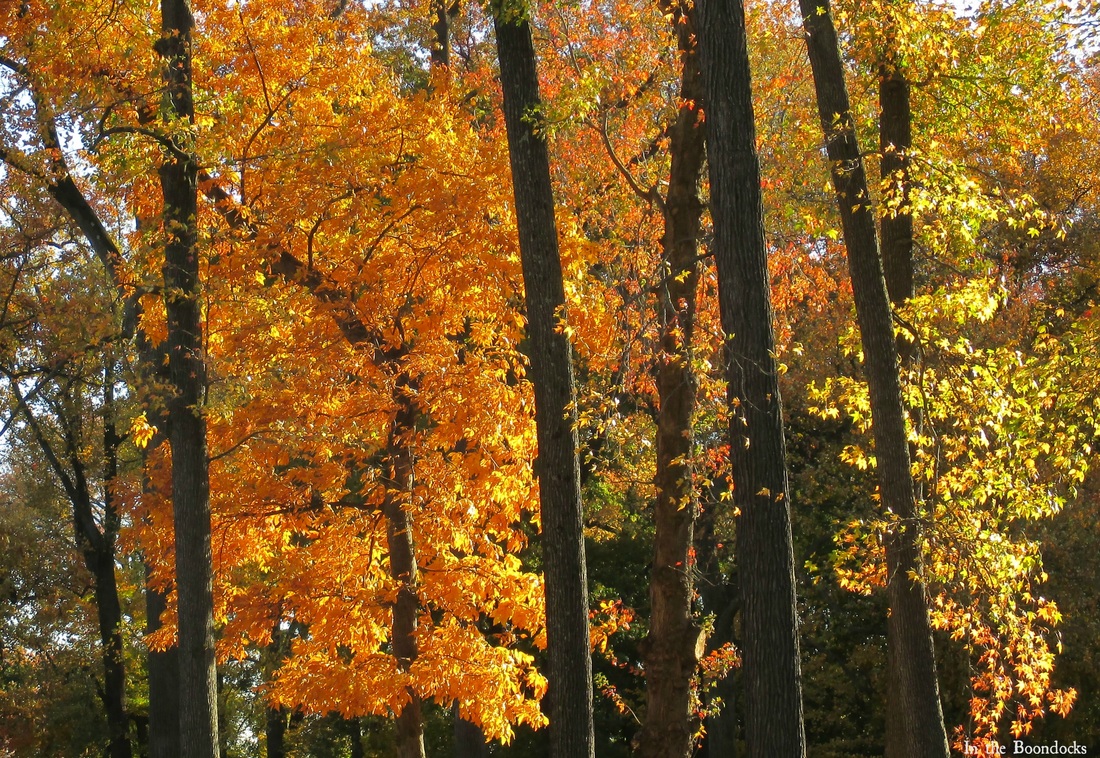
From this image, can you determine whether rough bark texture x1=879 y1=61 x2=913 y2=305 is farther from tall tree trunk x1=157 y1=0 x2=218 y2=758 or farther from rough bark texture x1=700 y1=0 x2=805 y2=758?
tall tree trunk x1=157 y1=0 x2=218 y2=758

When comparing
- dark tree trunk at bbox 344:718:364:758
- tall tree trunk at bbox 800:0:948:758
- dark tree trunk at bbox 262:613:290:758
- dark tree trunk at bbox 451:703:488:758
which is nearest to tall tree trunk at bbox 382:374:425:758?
dark tree trunk at bbox 451:703:488:758

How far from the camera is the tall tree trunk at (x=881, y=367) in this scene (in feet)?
32.7

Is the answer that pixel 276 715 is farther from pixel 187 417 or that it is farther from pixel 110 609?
pixel 187 417

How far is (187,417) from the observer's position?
10.6 metres

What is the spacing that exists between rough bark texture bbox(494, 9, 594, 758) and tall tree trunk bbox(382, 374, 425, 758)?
426 centimetres

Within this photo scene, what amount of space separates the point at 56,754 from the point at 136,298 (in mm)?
14613

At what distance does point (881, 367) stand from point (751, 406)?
3.62m

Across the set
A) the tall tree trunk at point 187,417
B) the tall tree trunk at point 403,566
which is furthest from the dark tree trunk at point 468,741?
the tall tree trunk at point 187,417

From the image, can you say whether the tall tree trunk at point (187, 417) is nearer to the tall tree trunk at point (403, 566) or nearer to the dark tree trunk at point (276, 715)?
the tall tree trunk at point (403, 566)

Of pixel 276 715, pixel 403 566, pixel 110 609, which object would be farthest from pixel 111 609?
pixel 403 566

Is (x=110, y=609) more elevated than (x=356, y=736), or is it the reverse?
(x=110, y=609)

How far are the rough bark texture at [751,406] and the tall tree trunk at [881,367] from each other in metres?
2.90

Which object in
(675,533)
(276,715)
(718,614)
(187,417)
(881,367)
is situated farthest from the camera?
(276,715)

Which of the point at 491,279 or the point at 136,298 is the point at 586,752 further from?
the point at 136,298
